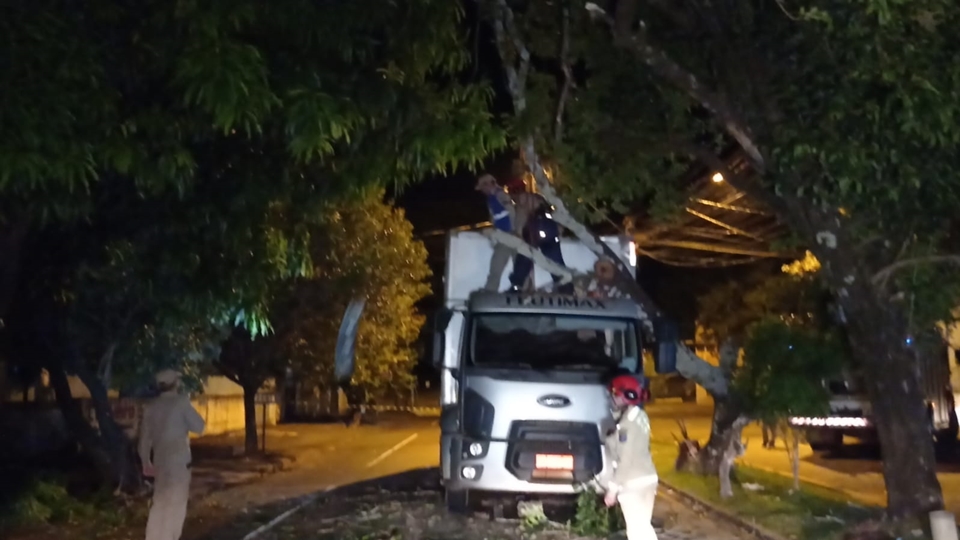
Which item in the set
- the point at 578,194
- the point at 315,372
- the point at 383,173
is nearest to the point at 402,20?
the point at 383,173

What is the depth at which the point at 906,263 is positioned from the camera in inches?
427

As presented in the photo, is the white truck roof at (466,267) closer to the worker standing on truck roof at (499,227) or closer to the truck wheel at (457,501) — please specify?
the worker standing on truck roof at (499,227)

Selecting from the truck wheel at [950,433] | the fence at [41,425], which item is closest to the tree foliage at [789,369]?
the truck wheel at [950,433]

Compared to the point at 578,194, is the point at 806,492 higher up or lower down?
lower down

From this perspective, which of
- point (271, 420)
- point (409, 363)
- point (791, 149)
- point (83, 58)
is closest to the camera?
point (83, 58)

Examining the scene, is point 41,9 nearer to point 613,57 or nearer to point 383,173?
point 383,173

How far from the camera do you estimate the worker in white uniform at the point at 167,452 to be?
985 centimetres

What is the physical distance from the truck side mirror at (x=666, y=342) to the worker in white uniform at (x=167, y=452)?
5.44 metres

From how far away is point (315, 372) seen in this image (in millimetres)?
24719

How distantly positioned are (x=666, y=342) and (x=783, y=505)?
122 inches

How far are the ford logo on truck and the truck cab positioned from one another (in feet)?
0.04

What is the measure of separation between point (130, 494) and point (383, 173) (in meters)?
8.90

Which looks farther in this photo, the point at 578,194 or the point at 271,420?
the point at 271,420

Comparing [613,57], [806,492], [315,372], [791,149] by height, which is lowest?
[806,492]
